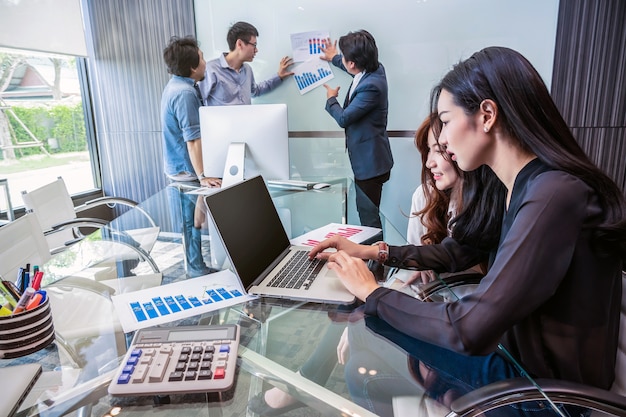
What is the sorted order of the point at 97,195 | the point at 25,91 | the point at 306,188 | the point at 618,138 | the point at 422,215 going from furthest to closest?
the point at 97,195, the point at 25,91, the point at 618,138, the point at 306,188, the point at 422,215

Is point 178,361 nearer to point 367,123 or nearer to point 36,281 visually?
point 36,281

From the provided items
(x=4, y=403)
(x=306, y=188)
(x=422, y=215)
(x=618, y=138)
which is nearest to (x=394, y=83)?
(x=306, y=188)

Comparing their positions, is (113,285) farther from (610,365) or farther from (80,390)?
(610,365)

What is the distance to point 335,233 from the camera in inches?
58.6

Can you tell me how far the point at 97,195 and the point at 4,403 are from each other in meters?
3.68

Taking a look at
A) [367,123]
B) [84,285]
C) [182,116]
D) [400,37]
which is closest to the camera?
[84,285]

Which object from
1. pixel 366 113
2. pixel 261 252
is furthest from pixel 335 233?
pixel 366 113

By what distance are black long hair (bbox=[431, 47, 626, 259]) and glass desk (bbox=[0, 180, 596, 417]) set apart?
0.43m

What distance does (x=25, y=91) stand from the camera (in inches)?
124

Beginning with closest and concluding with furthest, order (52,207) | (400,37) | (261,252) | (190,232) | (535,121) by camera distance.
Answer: (535,121) → (261,252) → (190,232) → (52,207) → (400,37)

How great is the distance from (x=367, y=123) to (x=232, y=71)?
4.00 ft

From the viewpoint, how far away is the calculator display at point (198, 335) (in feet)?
2.53

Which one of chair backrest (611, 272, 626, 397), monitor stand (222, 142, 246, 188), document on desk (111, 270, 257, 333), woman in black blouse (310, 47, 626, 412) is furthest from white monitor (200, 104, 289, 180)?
chair backrest (611, 272, 626, 397)

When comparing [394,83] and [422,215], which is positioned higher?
[394,83]
